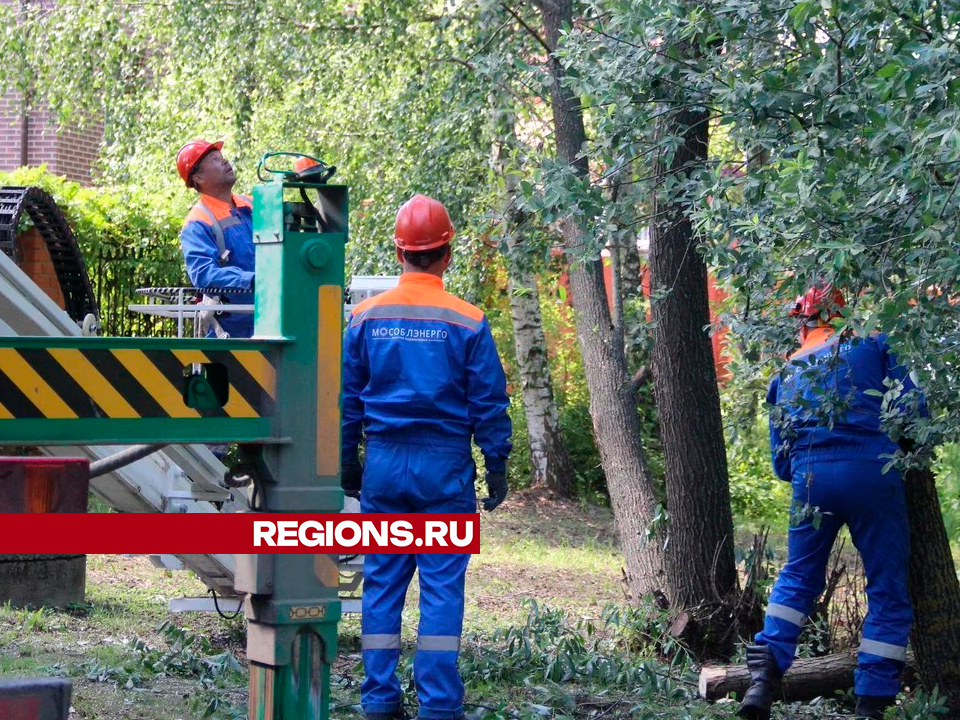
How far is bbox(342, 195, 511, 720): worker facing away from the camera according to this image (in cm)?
501

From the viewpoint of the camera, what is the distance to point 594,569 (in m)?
10.6

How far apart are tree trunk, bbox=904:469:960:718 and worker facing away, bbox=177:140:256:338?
10.3ft

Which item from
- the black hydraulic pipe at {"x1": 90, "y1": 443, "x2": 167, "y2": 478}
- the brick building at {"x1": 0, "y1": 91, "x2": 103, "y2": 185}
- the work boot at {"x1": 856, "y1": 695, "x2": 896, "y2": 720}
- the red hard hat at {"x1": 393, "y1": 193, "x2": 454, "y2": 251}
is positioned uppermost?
the brick building at {"x1": 0, "y1": 91, "x2": 103, "y2": 185}

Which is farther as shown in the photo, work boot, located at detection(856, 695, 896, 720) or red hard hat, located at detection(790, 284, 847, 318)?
work boot, located at detection(856, 695, 896, 720)

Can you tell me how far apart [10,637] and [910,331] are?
4.47 meters

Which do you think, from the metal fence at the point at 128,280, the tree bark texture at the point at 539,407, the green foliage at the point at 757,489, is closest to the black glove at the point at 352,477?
the metal fence at the point at 128,280

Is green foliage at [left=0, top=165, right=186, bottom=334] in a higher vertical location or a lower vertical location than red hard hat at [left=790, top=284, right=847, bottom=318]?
higher

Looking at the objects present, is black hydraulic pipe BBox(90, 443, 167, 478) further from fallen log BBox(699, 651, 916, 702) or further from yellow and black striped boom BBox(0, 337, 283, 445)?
fallen log BBox(699, 651, 916, 702)

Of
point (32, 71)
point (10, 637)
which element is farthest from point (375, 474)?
point (32, 71)

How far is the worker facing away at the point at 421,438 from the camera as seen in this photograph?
5.01 metres

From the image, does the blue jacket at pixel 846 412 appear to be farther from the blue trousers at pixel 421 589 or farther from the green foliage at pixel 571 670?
the blue trousers at pixel 421 589

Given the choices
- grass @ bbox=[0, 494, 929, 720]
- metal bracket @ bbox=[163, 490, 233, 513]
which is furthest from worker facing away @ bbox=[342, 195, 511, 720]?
metal bracket @ bbox=[163, 490, 233, 513]

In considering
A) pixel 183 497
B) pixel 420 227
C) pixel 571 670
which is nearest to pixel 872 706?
pixel 571 670

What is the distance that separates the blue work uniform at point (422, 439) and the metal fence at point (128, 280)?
663 cm
